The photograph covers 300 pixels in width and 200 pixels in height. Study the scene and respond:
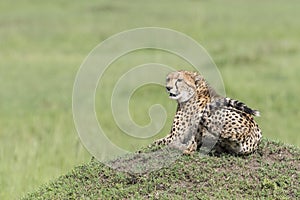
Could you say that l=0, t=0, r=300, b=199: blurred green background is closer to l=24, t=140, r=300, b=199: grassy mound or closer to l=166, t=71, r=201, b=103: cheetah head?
l=24, t=140, r=300, b=199: grassy mound

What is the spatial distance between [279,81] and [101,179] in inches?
325

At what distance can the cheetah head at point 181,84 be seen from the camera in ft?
13.8

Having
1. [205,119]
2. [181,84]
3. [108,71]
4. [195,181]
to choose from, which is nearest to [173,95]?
[181,84]

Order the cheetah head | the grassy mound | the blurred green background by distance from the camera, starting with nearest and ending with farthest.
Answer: the grassy mound < the cheetah head < the blurred green background

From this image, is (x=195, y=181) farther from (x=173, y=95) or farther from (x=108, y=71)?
(x=108, y=71)

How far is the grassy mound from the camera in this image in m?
3.93

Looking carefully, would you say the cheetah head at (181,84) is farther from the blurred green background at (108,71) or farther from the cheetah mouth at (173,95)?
the blurred green background at (108,71)

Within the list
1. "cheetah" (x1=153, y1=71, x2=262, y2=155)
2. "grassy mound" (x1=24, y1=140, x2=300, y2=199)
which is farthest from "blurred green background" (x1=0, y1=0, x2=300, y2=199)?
"cheetah" (x1=153, y1=71, x2=262, y2=155)

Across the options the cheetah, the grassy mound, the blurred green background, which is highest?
the blurred green background

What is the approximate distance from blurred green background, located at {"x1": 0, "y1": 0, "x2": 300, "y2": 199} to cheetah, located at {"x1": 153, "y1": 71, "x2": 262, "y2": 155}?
2.01 m

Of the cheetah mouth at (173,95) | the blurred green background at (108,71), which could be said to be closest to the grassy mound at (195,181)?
the cheetah mouth at (173,95)

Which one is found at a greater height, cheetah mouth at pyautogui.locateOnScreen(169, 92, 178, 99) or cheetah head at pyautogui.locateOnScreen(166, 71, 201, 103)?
cheetah head at pyautogui.locateOnScreen(166, 71, 201, 103)

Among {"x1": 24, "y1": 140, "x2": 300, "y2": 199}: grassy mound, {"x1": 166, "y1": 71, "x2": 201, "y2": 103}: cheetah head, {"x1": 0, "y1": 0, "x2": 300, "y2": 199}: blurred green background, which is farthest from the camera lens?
{"x1": 0, "y1": 0, "x2": 300, "y2": 199}: blurred green background

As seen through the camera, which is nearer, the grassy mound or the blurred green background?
the grassy mound
